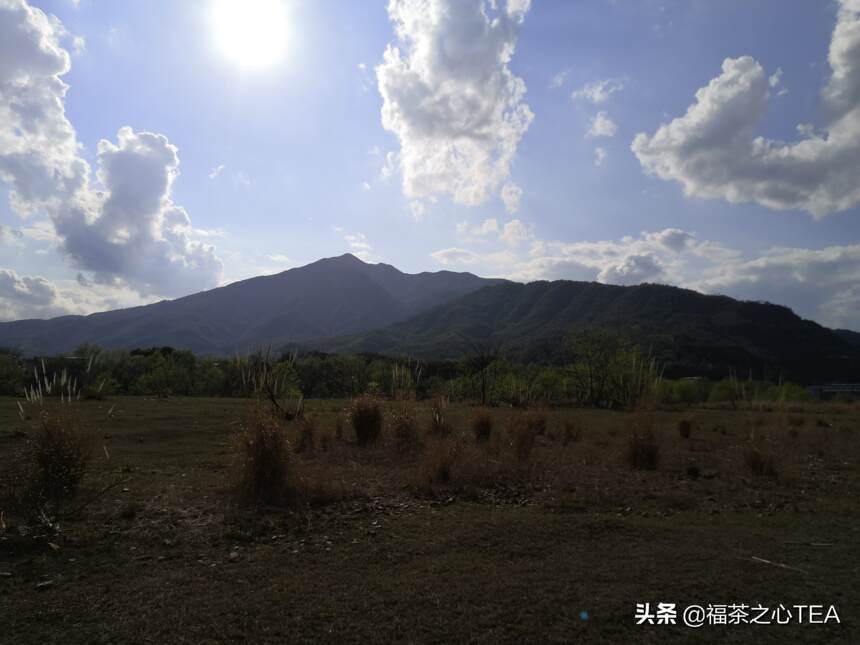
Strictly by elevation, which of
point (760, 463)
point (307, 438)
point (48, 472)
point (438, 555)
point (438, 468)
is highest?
point (48, 472)

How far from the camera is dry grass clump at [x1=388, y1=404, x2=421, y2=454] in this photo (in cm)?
1067

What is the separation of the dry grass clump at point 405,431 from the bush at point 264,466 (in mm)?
3898

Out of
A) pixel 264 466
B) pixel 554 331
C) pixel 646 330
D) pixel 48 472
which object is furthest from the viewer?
pixel 554 331

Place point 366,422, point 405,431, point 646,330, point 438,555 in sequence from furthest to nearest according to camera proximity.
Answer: point 646,330 → point 366,422 → point 405,431 → point 438,555

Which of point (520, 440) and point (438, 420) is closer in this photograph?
point (520, 440)

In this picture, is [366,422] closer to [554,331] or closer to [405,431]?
[405,431]

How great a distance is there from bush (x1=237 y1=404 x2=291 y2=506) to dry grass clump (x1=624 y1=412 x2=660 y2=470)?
636cm

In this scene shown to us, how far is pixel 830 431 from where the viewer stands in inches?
653

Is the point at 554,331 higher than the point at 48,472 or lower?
higher

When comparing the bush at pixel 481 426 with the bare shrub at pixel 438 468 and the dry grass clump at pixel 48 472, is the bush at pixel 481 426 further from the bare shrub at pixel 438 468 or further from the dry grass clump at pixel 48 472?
the dry grass clump at pixel 48 472

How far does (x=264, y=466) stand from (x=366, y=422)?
16.2 feet

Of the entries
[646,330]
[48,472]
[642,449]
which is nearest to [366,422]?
[642,449]

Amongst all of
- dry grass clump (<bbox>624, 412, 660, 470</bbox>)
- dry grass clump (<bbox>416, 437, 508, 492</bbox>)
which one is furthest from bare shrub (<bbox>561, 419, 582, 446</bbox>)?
dry grass clump (<bbox>416, 437, 508, 492</bbox>)

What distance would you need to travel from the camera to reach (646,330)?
92.6 m
